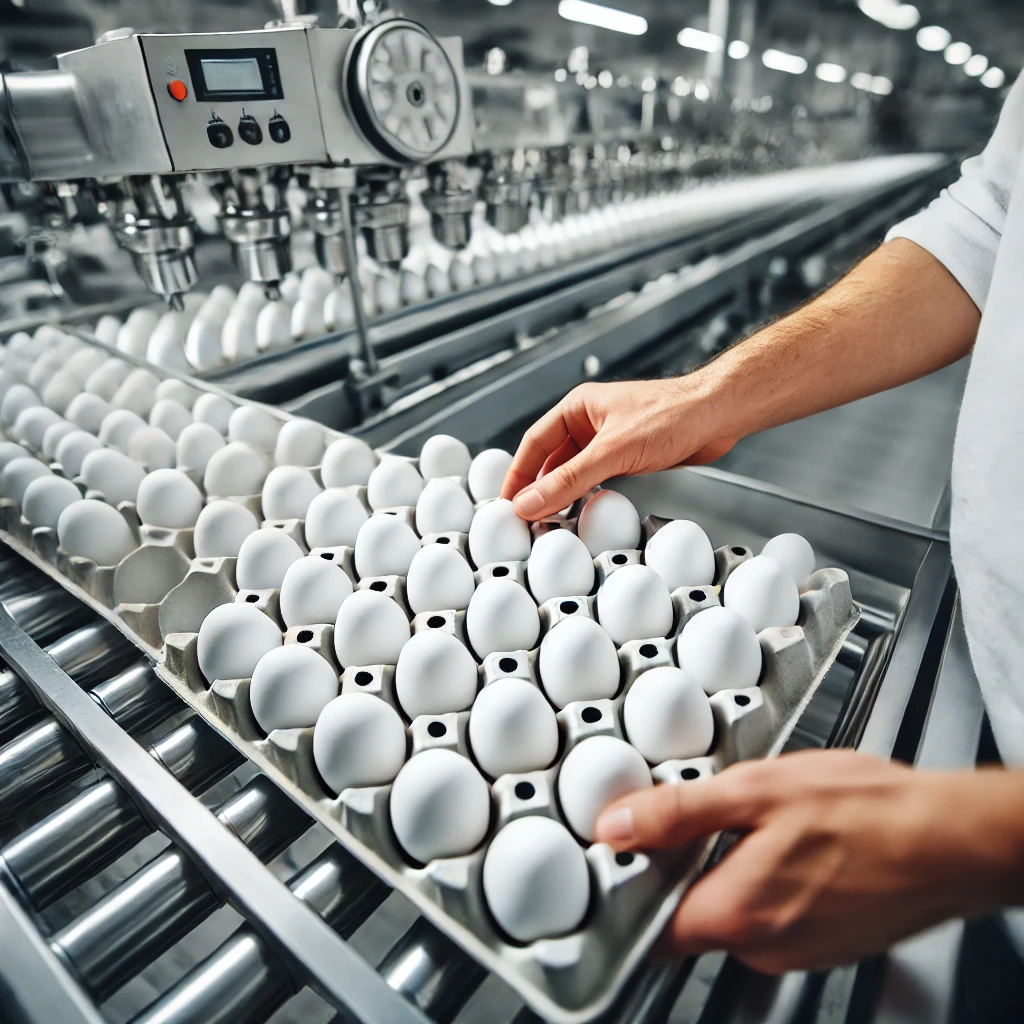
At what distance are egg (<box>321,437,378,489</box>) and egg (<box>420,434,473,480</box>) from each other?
3.1 inches

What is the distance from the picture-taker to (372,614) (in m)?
0.70

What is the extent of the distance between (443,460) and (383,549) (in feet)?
0.76

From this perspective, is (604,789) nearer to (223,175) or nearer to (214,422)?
(214,422)

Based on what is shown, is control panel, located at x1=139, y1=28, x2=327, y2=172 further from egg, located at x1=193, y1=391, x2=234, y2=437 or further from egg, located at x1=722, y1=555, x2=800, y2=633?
egg, located at x1=722, y1=555, x2=800, y2=633

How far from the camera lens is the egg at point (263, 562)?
803 millimetres

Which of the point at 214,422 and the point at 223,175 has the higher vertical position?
the point at 223,175

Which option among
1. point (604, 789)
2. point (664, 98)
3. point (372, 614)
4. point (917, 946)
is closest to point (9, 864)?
point (372, 614)

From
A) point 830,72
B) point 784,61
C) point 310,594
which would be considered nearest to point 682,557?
point 310,594

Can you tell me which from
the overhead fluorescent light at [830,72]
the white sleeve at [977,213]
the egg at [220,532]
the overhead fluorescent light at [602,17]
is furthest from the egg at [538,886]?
the overhead fluorescent light at [830,72]

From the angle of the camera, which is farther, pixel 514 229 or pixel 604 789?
pixel 514 229

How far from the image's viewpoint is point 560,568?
0.76 meters

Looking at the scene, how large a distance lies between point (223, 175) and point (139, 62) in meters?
0.31

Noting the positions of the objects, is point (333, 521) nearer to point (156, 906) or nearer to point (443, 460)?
point (443, 460)

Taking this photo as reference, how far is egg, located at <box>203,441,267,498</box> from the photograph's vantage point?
0.97 metres
